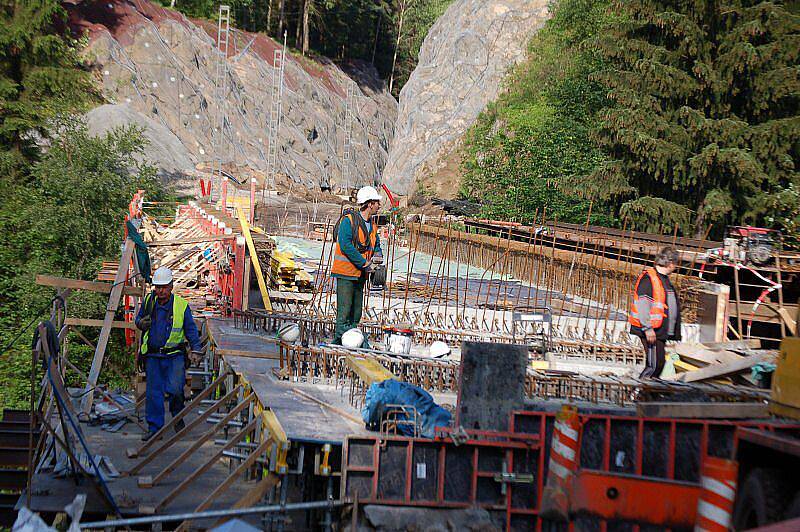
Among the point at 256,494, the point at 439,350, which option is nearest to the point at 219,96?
the point at 439,350

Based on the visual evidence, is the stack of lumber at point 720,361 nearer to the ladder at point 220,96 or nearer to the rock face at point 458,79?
the rock face at point 458,79

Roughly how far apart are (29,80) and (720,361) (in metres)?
31.1

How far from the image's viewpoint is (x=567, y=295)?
1877cm

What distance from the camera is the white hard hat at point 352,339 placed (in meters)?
9.80

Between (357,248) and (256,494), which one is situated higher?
(357,248)

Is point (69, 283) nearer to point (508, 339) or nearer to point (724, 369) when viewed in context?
point (508, 339)

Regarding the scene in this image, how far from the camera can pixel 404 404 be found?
709 cm

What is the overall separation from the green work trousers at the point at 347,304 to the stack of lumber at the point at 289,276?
805cm

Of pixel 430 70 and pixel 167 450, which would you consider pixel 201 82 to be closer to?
pixel 430 70

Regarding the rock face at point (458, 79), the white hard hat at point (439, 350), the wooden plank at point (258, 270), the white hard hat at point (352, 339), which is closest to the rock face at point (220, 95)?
the rock face at point (458, 79)

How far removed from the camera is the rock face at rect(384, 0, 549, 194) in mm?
48844

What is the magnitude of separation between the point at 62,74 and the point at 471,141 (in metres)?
19.6

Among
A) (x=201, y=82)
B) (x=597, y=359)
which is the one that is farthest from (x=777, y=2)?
(x=201, y=82)

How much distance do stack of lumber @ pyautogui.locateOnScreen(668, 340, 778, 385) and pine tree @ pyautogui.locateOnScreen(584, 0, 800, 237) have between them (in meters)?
11.9
